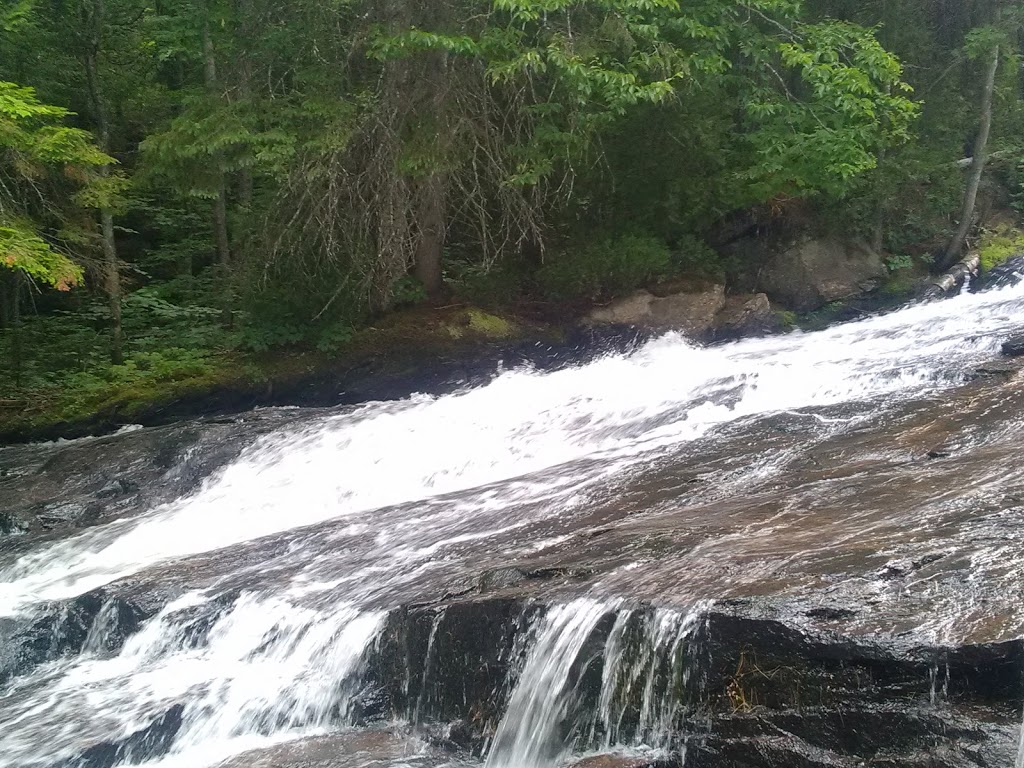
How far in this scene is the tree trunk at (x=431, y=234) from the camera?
1219 centimetres

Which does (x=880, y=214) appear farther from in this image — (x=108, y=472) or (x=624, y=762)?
(x=624, y=762)

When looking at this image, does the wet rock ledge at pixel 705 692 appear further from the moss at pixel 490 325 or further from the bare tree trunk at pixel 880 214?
the bare tree trunk at pixel 880 214

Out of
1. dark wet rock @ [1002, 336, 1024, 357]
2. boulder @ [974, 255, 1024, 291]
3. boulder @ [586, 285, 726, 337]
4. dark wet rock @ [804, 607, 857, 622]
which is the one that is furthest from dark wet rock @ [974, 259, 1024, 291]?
dark wet rock @ [804, 607, 857, 622]

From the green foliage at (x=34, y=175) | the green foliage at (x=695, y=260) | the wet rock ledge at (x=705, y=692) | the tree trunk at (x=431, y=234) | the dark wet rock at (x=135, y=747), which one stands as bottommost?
the dark wet rock at (x=135, y=747)

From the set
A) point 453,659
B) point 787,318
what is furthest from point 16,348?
point 787,318

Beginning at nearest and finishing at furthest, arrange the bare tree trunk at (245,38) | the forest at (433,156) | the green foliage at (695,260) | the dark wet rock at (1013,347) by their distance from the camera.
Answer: the dark wet rock at (1013,347), the forest at (433,156), the bare tree trunk at (245,38), the green foliage at (695,260)

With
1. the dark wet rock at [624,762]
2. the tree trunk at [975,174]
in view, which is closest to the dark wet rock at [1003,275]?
the tree trunk at [975,174]

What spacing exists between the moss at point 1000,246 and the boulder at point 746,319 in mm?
3466

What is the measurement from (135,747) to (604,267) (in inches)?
366

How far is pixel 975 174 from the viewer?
1427 centimetres

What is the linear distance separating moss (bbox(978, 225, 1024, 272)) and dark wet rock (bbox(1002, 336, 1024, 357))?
17.2ft

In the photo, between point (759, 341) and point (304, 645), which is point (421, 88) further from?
point (304, 645)

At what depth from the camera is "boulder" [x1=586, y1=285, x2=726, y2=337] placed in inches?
517

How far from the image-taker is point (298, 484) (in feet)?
30.1
